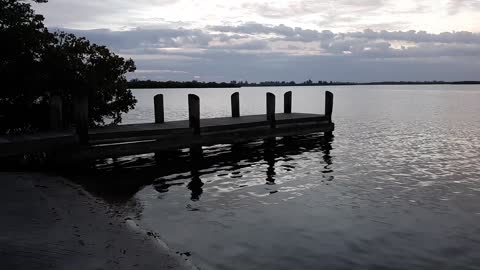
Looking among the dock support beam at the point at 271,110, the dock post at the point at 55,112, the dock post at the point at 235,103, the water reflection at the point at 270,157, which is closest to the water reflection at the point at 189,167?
the water reflection at the point at 270,157

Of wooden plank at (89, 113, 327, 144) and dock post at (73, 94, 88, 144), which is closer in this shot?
dock post at (73, 94, 88, 144)

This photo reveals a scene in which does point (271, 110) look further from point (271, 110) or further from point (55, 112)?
point (55, 112)

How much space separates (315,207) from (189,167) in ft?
22.7

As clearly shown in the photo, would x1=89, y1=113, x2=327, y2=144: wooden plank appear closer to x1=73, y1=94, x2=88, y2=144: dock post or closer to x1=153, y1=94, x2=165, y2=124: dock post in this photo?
x1=73, y1=94, x2=88, y2=144: dock post

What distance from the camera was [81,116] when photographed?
14758mm

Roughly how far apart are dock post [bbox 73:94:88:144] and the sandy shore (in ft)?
16.4

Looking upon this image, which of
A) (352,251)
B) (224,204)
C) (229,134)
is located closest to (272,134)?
(229,134)

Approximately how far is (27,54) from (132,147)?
660 cm

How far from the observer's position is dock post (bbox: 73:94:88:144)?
14.7 m

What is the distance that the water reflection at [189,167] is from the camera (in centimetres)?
1249

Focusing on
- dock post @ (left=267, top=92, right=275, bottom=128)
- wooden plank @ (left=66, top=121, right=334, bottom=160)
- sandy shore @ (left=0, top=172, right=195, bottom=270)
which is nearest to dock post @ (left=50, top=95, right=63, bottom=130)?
wooden plank @ (left=66, top=121, right=334, bottom=160)

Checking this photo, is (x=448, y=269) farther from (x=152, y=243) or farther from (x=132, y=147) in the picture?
(x=132, y=147)

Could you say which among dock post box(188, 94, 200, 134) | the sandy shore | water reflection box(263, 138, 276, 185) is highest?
dock post box(188, 94, 200, 134)

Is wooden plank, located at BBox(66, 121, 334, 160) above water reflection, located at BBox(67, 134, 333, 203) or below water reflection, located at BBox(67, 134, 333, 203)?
above
